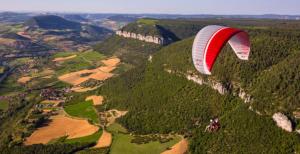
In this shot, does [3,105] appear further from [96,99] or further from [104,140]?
[104,140]

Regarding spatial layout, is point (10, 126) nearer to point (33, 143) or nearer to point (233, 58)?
point (33, 143)

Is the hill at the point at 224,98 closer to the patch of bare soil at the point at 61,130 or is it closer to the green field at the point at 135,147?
the green field at the point at 135,147

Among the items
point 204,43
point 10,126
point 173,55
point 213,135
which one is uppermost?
point 204,43

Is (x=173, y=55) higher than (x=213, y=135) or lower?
higher

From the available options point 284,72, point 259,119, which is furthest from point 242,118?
point 284,72

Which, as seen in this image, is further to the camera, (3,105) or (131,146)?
(3,105)

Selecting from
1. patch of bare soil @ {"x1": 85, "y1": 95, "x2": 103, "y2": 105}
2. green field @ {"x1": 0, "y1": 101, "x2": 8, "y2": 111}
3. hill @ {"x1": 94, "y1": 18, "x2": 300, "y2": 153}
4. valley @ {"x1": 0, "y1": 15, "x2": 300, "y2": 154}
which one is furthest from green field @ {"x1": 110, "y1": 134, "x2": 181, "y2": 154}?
green field @ {"x1": 0, "y1": 101, "x2": 8, "y2": 111}

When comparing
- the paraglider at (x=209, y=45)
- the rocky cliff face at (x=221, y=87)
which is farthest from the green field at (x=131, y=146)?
the paraglider at (x=209, y=45)

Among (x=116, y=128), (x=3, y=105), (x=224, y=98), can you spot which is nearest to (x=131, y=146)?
(x=116, y=128)
